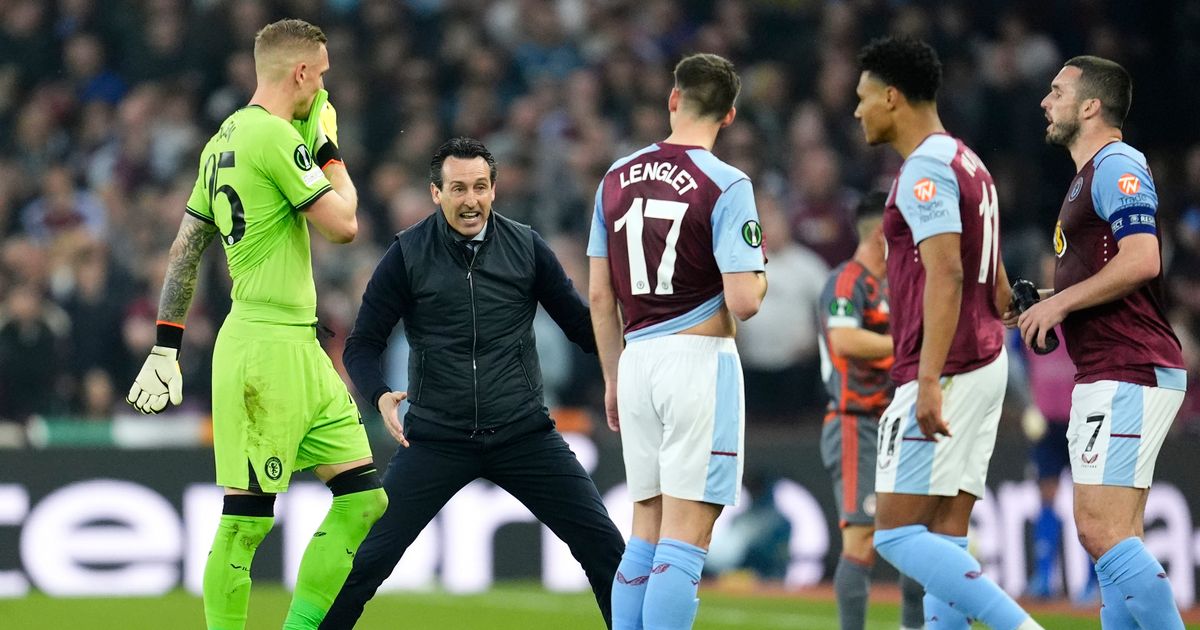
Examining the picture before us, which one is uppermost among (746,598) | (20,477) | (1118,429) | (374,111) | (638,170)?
(374,111)

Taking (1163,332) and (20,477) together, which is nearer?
(1163,332)

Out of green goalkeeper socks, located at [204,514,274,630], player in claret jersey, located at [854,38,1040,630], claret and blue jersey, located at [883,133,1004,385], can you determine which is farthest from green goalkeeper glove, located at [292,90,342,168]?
claret and blue jersey, located at [883,133,1004,385]

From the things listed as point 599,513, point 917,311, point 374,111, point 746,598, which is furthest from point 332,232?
point 374,111

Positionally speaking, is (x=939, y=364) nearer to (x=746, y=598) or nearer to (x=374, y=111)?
(x=746, y=598)

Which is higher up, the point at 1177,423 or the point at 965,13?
the point at 965,13

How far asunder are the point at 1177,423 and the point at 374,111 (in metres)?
7.91

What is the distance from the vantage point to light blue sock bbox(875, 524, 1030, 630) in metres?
6.09

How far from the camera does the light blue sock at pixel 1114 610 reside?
6.44 m

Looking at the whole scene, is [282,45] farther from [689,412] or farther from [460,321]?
[689,412]

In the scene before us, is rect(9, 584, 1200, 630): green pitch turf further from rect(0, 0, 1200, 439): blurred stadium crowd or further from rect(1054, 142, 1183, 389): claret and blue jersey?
rect(1054, 142, 1183, 389): claret and blue jersey

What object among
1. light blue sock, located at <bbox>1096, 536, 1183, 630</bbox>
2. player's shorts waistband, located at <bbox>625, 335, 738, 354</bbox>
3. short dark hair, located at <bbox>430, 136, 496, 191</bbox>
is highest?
short dark hair, located at <bbox>430, 136, 496, 191</bbox>

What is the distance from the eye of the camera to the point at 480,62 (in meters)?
16.3

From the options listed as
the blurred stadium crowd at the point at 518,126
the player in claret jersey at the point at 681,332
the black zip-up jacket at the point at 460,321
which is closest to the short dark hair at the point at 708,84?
the player in claret jersey at the point at 681,332

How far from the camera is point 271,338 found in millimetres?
6504
